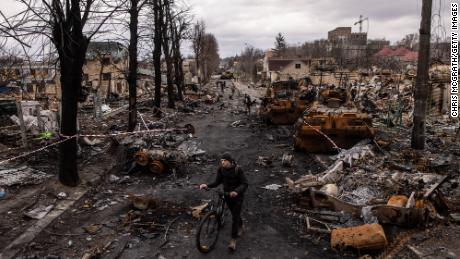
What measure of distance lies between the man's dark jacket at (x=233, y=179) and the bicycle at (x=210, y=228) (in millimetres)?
174

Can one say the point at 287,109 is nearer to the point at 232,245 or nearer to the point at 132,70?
the point at 132,70

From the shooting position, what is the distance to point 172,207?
26.6 feet

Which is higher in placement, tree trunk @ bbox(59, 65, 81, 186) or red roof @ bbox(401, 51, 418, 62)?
red roof @ bbox(401, 51, 418, 62)

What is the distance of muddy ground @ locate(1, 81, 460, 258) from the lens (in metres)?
6.19

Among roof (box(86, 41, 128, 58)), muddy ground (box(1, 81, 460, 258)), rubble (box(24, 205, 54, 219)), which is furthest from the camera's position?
roof (box(86, 41, 128, 58))

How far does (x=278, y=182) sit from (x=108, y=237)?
458 centimetres

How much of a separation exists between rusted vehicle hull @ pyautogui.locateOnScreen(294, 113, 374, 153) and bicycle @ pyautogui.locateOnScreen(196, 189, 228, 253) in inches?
239

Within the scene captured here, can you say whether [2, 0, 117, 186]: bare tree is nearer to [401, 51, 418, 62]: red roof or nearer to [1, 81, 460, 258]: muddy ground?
[1, 81, 460, 258]: muddy ground

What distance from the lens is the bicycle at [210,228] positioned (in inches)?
236

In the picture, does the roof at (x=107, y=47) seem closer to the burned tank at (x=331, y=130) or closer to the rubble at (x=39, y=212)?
the rubble at (x=39, y=212)

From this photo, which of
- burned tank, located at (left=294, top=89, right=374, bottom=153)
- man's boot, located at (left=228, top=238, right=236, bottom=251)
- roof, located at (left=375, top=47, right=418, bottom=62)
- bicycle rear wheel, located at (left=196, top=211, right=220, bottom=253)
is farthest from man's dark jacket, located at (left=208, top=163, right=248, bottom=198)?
roof, located at (left=375, top=47, right=418, bottom=62)

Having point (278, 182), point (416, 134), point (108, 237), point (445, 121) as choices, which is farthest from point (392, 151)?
point (108, 237)

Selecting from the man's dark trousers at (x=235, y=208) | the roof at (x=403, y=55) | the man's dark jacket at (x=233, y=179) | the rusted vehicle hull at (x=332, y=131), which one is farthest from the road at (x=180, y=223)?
the roof at (x=403, y=55)

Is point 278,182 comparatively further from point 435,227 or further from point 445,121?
point 445,121
